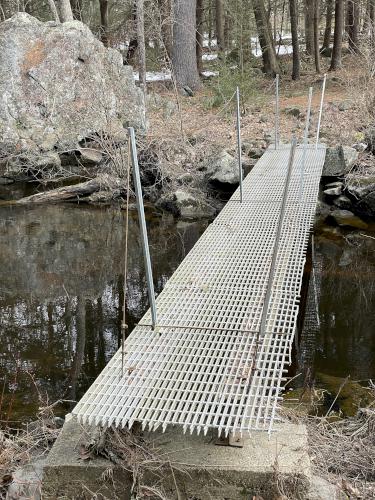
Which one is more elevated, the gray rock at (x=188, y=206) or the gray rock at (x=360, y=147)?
the gray rock at (x=360, y=147)

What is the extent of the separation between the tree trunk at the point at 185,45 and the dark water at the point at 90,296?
7409mm

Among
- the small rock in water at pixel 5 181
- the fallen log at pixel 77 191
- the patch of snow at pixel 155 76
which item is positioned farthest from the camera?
the patch of snow at pixel 155 76

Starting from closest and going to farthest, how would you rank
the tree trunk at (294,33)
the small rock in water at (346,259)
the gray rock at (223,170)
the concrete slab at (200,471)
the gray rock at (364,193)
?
the concrete slab at (200,471), the small rock in water at (346,259), the gray rock at (364,193), the gray rock at (223,170), the tree trunk at (294,33)

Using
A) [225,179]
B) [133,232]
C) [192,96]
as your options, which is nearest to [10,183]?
[133,232]

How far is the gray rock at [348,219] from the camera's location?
9.94 metres

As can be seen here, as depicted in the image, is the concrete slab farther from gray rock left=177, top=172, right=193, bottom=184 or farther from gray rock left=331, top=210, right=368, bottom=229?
gray rock left=177, top=172, right=193, bottom=184

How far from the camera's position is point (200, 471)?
10.8 ft

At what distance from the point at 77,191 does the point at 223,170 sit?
9.60 ft

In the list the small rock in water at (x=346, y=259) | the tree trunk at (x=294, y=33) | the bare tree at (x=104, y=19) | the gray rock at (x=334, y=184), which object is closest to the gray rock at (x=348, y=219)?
the gray rock at (x=334, y=184)

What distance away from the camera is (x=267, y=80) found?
1858 cm

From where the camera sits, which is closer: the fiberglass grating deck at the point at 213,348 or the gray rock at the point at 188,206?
the fiberglass grating deck at the point at 213,348

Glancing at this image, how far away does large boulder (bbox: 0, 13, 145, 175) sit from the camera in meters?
12.9

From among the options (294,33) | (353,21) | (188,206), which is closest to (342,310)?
(188,206)

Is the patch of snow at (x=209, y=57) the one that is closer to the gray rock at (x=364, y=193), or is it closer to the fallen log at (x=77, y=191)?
the fallen log at (x=77, y=191)
